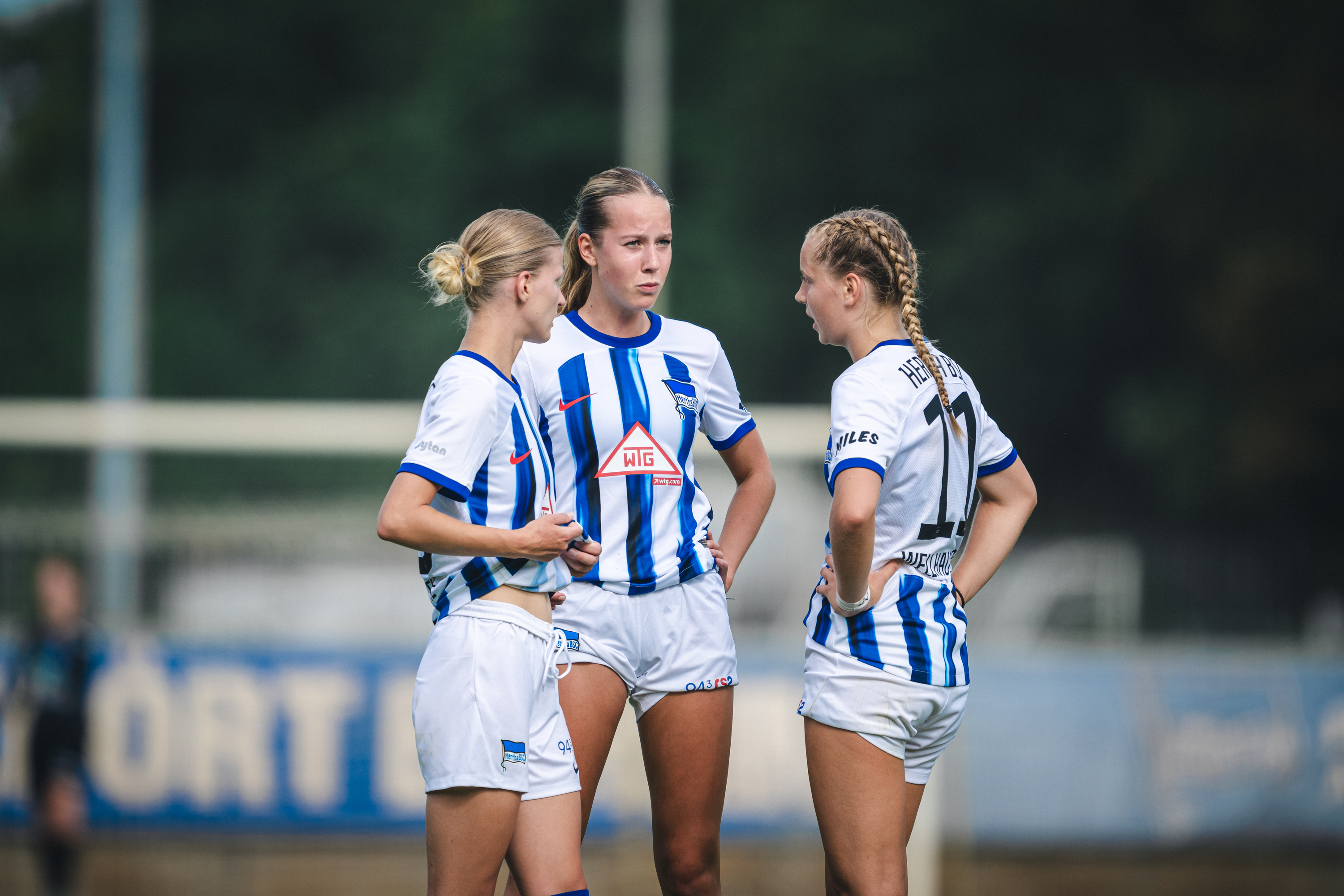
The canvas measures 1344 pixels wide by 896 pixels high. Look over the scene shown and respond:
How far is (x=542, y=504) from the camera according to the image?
3238 mm

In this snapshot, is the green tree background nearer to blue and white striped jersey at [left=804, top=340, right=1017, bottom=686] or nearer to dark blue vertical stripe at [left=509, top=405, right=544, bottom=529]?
blue and white striped jersey at [left=804, top=340, right=1017, bottom=686]

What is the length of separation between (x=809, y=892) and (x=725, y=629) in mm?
5864

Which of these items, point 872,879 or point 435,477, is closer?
point 435,477

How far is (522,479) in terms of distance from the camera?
318 centimetres

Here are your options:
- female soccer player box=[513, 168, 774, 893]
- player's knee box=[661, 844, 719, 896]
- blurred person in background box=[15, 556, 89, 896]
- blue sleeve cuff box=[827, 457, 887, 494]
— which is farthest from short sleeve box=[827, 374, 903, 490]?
blurred person in background box=[15, 556, 89, 896]

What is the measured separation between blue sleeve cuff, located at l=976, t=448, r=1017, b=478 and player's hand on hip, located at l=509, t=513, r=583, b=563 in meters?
1.06

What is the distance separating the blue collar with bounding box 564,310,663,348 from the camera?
11.9 ft

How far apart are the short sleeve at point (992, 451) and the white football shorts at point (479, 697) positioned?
3.82 feet

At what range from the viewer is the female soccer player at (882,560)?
3195 millimetres

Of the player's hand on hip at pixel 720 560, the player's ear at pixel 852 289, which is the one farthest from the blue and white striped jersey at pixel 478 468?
the player's ear at pixel 852 289

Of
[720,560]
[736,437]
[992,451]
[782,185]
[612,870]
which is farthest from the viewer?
[782,185]

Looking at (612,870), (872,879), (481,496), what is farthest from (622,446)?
(612,870)

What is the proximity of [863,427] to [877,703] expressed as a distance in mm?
624

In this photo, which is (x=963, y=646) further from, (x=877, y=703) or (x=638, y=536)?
(x=638, y=536)
